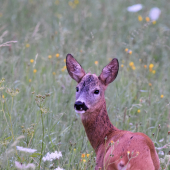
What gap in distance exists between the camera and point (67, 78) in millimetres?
4801

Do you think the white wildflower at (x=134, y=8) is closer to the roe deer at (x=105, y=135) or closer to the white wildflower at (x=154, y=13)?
the white wildflower at (x=154, y=13)

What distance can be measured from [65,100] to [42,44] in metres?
2.85

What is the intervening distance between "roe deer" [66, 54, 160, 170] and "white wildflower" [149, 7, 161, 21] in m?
4.72

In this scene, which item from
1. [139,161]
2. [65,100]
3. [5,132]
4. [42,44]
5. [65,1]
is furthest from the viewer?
[65,1]

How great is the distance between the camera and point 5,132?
3.54 meters

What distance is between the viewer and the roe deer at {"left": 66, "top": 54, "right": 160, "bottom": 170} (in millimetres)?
2713

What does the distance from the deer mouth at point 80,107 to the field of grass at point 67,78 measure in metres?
0.15

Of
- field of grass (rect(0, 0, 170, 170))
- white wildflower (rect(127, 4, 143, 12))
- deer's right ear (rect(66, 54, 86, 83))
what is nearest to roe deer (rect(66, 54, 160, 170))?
deer's right ear (rect(66, 54, 86, 83))

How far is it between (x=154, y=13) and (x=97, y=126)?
217 inches

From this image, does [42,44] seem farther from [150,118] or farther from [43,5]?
[150,118]

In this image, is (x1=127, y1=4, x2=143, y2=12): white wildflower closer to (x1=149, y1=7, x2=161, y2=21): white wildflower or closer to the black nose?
(x1=149, y1=7, x2=161, y2=21): white wildflower

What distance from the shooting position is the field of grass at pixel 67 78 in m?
3.39

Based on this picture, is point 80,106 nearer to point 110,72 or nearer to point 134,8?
point 110,72

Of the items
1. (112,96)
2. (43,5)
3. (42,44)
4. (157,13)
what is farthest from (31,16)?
(112,96)
